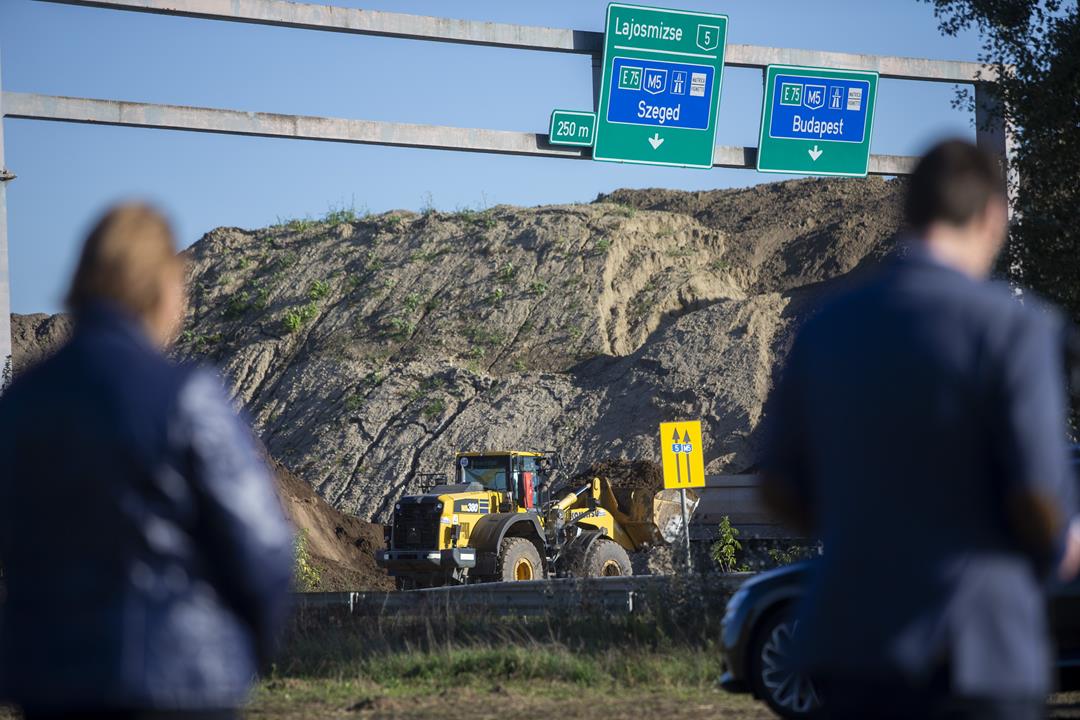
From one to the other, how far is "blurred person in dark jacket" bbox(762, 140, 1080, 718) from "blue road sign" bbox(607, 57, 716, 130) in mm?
17578

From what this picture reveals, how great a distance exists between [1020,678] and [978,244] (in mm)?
899

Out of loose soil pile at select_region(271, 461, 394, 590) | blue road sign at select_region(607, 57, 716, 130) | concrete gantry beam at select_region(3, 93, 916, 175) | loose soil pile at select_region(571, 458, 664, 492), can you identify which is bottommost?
loose soil pile at select_region(271, 461, 394, 590)

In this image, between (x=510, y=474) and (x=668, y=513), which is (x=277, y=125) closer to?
(x=510, y=474)

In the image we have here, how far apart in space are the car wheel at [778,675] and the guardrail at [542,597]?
4169 millimetres

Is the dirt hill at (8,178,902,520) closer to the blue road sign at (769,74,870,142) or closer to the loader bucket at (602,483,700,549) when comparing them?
the loader bucket at (602,483,700,549)

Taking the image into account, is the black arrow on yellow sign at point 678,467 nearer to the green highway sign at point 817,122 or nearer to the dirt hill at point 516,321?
the green highway sign at point 817,122

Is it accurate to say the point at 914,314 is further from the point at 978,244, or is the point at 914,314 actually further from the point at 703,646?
the point at 703,646

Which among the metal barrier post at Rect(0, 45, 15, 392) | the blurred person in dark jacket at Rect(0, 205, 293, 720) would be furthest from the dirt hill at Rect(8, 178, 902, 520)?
the blurred person in dark jacket at Rect(0, 205, 293, 720)

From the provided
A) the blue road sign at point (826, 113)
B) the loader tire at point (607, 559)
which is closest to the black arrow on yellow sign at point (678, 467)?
the blue road sign at point (826, 113)

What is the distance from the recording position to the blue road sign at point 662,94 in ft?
66.0

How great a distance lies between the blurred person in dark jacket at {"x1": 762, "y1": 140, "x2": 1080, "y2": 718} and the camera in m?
2.64

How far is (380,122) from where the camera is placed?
18.5 metres

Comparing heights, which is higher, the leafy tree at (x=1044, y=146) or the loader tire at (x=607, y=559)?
the leafy tree at (x=1044, y=146)

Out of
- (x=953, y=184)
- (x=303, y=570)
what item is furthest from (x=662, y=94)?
(x=953, y=184)
